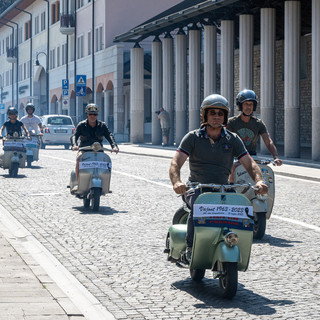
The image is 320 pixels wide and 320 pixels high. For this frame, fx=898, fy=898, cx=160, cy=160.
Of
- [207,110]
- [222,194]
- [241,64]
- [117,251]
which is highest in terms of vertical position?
[241,64]

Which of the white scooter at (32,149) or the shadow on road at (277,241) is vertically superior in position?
the white scooter at (32,149)

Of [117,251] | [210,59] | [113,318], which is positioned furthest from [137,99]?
[113,318]

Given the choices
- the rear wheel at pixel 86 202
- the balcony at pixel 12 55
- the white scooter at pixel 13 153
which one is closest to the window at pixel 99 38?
the balcony at pixel 12 55

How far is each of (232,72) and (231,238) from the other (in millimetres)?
30388

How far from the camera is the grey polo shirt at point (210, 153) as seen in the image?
295 inches

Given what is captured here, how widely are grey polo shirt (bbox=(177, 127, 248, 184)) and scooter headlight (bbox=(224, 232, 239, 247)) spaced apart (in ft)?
2.46

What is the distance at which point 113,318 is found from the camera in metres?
6.20

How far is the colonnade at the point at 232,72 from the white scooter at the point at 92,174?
14834 millimetres

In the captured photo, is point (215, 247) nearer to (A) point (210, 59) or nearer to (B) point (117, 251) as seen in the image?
(B) point (117, 251)

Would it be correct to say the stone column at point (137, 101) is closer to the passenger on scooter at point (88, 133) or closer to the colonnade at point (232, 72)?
the colonnade at point (232, 72)

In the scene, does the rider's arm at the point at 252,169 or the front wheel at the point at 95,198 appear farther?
the front wheel at the point at 95,198

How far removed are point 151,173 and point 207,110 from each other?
52.7 ft

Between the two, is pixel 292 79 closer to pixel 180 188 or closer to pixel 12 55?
pixel 180 188

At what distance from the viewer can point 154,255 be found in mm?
9359
